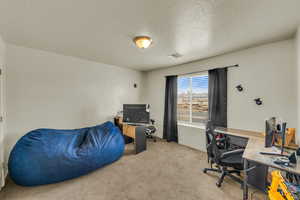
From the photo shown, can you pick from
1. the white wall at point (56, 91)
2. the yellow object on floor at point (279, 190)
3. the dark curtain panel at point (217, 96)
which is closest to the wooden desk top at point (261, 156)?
the yellow object on floor at point (279, 190)

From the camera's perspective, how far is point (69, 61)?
10.6 ft

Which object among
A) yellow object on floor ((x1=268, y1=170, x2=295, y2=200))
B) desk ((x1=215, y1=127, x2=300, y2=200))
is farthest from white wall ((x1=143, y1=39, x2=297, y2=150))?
yellow object on floor ((x1=268, y1=170, x2=295, y2=200))

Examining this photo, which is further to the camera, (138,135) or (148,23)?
(138,135)

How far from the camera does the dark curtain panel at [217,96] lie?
119 inches

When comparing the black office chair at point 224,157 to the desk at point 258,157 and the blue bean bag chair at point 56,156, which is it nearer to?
the desk at point 258,157

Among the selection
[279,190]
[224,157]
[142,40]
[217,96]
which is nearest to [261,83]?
[217,96]

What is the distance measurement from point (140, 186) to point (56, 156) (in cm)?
144

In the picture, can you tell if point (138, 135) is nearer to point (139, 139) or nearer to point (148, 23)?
point (139, 139)

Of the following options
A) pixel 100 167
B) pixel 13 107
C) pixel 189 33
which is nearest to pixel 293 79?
pixel 189 33

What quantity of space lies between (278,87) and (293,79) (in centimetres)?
22

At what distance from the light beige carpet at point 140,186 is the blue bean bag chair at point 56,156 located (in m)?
0.15

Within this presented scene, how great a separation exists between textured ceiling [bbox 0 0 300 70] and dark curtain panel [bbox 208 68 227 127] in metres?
0.61

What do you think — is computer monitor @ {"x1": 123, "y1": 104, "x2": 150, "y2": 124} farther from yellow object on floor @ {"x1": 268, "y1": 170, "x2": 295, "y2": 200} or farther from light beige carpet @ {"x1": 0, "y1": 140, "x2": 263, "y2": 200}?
yellow object on floor @ {"x1": 268, "y1": 170, "x2": 295, "y2": 200}

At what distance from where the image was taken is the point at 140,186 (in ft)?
6.81
